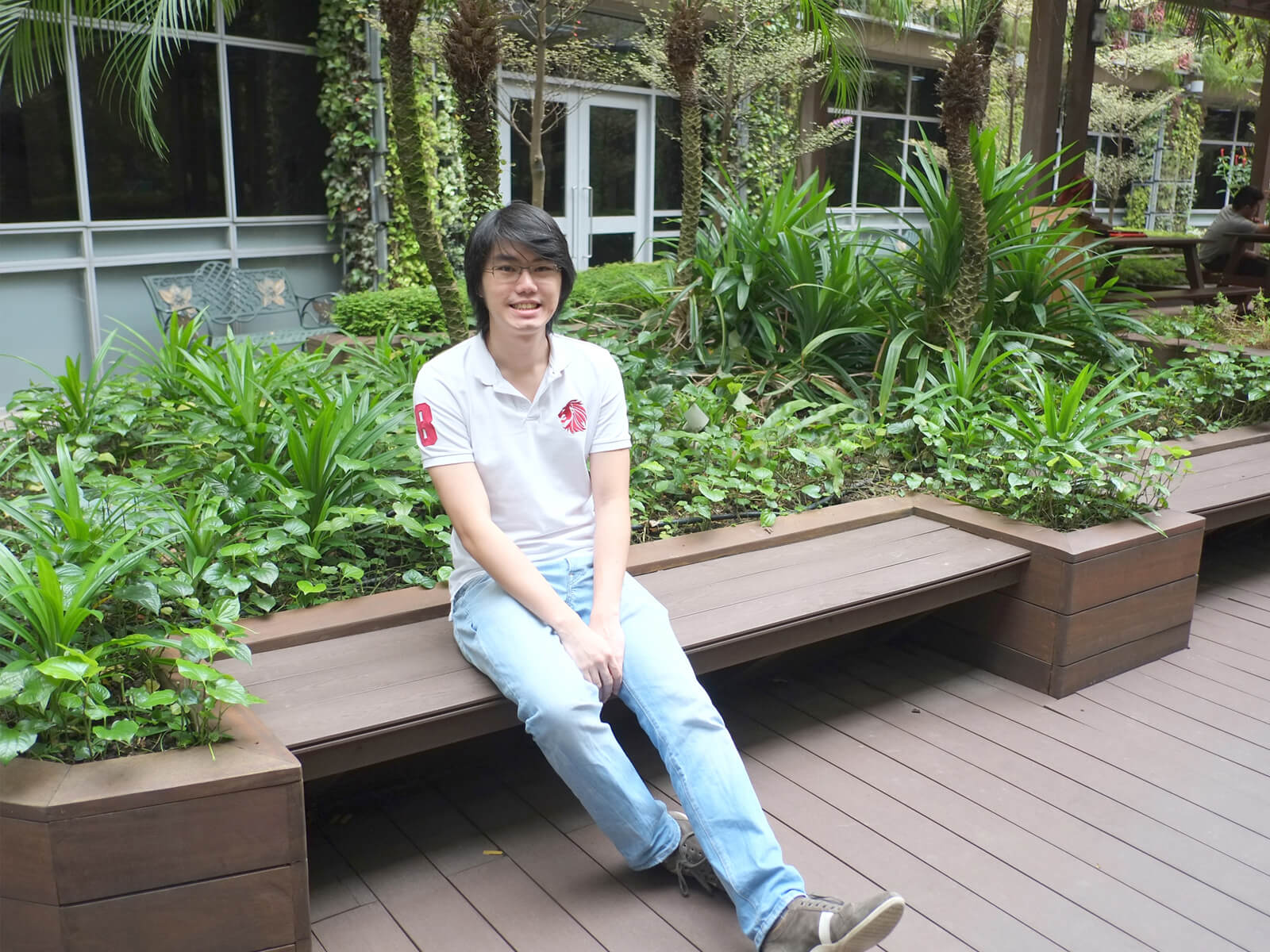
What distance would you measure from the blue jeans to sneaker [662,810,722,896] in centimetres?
3

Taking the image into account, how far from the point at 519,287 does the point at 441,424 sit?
33 centimetres

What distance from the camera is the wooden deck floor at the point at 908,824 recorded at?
6.96ft

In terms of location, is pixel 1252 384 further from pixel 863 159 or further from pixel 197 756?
pixel 863 159

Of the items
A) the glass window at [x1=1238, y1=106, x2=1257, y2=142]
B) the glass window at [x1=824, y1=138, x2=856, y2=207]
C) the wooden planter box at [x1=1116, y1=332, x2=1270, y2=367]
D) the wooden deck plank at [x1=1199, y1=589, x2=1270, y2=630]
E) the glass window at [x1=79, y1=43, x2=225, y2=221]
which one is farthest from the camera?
the glass window at [x1=1238, y1=106, x2=1257, y2=142]

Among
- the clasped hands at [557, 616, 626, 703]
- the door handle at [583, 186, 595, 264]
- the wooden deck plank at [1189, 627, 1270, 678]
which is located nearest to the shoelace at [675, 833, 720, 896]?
the clasped hands at [557, 616, 626, 703]

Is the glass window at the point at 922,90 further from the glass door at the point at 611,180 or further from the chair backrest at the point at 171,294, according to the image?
the chair backrest at the point at 171,294

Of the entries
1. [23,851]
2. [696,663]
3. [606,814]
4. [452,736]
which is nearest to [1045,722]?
[696,663]

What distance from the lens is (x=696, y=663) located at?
8.25 ft

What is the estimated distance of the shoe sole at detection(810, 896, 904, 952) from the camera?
5.95ft

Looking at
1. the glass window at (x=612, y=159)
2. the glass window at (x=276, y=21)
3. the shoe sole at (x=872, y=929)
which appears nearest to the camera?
the shoe sole at (x=872, y=929)

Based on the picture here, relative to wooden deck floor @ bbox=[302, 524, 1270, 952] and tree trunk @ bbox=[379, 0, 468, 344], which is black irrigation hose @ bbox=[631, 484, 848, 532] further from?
tree trunk @ bbox=[379, 0, 468, 344]

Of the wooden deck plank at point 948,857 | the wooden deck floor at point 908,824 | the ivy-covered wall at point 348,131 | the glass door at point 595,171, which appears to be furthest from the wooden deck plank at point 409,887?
the glass door at point 595,171

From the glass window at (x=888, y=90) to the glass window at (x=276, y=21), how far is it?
7.93 metres

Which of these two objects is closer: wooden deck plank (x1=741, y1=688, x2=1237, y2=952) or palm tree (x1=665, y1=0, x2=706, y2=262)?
wooden deck plank (x1=741, y1=688, x2=1237, y2=952)
